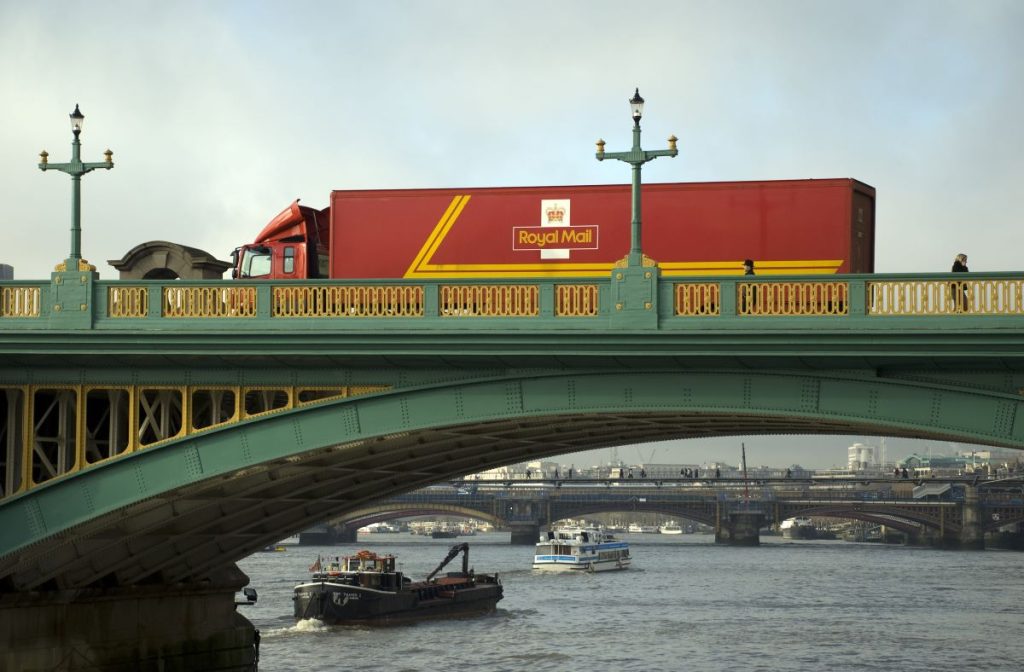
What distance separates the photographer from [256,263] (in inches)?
1494

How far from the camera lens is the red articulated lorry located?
3192 cm

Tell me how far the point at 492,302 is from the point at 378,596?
183 feet

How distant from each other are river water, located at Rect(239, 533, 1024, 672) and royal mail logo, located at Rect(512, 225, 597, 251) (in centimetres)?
3384

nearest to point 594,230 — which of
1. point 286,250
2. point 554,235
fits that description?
point 554,235

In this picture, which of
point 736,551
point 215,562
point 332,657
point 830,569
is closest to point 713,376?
point 215,562

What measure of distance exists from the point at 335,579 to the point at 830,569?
7039cm

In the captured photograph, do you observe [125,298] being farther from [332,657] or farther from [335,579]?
[335,579]

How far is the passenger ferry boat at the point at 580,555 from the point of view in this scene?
13725 centimetres

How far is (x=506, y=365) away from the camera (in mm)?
30188

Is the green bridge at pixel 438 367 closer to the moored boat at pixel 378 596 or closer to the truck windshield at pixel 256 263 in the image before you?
the truck windshield at pixel 256 263

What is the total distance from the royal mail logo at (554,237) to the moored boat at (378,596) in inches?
2048

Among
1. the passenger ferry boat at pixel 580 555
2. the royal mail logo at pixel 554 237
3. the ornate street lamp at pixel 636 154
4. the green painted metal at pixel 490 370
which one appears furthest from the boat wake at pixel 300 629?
the passenger ferry boat at pixel 580 555

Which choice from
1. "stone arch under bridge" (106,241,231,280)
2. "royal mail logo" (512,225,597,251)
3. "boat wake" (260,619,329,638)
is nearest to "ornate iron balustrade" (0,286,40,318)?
"stone arch under bridge" (106,241,231,280)

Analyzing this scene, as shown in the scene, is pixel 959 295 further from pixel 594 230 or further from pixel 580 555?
pixel 580 555
